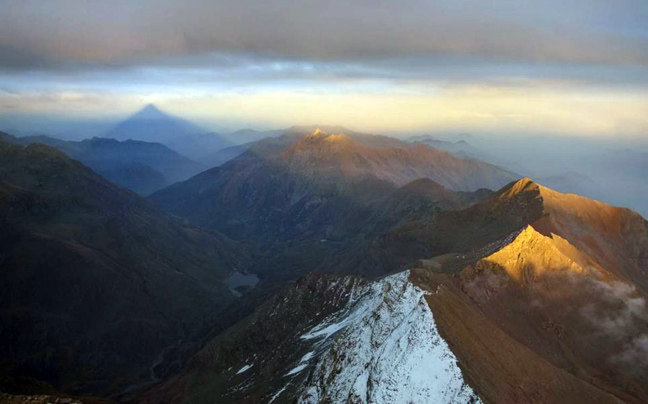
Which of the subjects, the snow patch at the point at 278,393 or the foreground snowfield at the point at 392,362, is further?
the snow patch at the point at 278,393

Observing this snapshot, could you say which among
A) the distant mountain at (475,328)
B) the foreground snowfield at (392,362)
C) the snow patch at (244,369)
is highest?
the foreground snowfield at (392,362)

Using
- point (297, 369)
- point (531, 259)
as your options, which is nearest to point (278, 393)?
point (297, 369)

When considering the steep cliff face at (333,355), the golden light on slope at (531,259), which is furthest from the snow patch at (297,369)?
the golden light on slope at (531,259)

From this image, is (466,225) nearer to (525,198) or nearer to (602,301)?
(525,198)

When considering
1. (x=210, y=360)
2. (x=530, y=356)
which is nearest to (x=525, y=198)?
(x=530, y=356)

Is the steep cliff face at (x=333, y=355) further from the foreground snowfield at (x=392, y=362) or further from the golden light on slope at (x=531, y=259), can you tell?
the golden light on slope at (x=531, y=259)

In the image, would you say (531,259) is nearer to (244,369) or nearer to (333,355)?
(333,355)

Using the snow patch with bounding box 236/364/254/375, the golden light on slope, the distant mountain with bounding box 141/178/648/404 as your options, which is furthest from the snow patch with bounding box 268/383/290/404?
the golden light on slope
